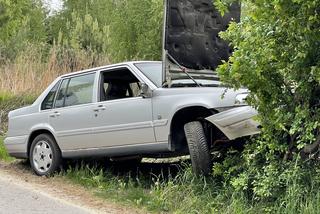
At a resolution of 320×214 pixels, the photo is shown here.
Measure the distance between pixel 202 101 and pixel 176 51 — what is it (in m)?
1.12

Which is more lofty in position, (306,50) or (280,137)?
(306,50)

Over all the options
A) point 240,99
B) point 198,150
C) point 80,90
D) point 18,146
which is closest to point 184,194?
point 198,150

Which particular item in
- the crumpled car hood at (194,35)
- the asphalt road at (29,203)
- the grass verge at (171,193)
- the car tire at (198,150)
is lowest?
the asphalt road at (29,203)

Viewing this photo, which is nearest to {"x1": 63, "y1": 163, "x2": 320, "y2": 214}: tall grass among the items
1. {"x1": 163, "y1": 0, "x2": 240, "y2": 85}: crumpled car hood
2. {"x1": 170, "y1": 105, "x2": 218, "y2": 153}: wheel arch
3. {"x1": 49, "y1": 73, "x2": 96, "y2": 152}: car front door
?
{"x1": 170, "y1": 105, "x2": 218, "y2": 153}: wheel arch

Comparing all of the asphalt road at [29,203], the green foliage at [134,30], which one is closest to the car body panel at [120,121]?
the asphalt road at [29,203]

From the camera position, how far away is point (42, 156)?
352 inches

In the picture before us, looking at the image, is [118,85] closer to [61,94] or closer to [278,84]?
[61,94]

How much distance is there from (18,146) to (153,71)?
3090 millimetres

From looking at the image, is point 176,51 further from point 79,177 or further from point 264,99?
point 79,177

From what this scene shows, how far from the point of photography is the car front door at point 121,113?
285 inches

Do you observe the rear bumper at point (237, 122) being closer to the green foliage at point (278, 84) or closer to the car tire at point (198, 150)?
the green foliage at point (278, 84)

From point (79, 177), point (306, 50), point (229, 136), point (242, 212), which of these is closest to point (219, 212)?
point (242, 212)

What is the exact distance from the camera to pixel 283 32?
5.34m

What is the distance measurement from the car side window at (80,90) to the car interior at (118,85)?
8.7 inches
